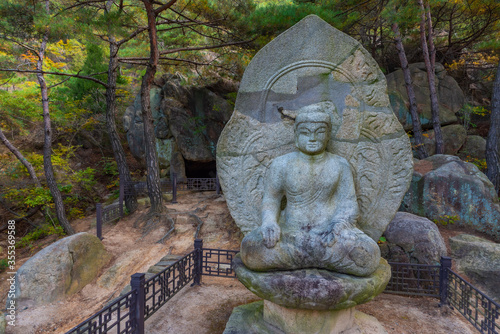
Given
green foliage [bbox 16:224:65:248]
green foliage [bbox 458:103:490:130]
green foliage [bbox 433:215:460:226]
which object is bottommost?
green foliage [bbox 16:224:65:248]

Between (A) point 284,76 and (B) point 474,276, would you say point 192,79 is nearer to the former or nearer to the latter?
(A) point 284,76

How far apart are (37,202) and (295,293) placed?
9.28m

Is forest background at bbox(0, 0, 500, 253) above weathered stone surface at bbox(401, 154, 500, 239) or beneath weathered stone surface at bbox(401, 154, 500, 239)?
above

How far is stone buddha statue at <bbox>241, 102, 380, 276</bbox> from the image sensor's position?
8.25ft

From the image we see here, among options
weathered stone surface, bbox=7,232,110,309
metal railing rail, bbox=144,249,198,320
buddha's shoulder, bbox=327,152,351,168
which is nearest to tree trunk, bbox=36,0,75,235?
weathered stone surface, bbox=7,232,110,309

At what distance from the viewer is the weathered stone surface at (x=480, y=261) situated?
5.20 metres

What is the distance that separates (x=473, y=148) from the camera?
10281 mm

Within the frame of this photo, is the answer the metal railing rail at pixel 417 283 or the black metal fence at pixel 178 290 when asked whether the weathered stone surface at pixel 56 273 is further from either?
the metal railing rail at pixel 417 283

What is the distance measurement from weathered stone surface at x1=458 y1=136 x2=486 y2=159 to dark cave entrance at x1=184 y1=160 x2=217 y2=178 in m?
10.4

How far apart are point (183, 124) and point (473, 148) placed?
11.6 metres

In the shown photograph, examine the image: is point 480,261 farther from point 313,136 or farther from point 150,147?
point 150,147

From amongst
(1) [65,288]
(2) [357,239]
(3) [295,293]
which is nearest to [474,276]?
(2) [357,239]

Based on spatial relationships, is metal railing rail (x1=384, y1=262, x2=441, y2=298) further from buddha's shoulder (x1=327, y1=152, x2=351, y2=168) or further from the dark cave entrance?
the dark cave entrance

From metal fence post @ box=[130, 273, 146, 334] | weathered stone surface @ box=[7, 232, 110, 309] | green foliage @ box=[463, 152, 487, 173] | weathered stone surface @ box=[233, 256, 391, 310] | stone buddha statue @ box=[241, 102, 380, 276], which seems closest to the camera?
weathered stone surface @ box=[233, 256, 391, 310]
